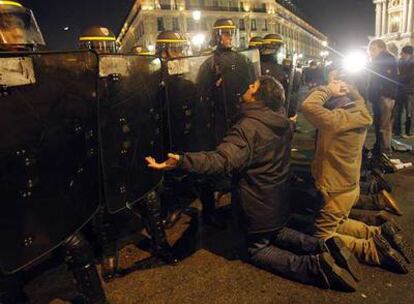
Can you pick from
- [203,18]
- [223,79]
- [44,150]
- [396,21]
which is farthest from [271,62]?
[396,21]

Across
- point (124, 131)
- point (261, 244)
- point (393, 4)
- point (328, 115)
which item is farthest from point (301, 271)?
point (393, 4)

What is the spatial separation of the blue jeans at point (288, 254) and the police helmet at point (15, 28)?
2275 mm

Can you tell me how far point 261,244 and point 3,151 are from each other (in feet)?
6.63

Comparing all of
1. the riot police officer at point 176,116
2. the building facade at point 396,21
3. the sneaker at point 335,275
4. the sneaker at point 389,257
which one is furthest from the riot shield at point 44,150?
the building facade at point 396,21

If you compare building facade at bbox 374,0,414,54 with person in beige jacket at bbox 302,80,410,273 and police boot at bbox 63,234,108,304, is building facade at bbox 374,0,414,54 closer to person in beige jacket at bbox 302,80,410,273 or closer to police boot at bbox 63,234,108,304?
person in beige jacket at bbox 302,80,410,273

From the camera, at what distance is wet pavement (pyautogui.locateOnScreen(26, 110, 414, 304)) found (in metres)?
2.49

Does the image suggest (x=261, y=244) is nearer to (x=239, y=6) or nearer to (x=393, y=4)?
(x=239, y=6)

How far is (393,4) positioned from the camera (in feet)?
199

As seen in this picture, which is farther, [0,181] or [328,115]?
[328,115]

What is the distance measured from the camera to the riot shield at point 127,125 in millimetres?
2543

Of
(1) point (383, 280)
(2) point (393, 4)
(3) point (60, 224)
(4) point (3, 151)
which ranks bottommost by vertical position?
(1) point (383, 280)

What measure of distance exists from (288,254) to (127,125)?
165 cm

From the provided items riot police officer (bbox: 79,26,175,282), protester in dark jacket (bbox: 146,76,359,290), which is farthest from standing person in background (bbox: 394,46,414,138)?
riot police officer (bbox: 79,26,175,282)

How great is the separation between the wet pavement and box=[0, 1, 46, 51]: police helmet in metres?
1.94
